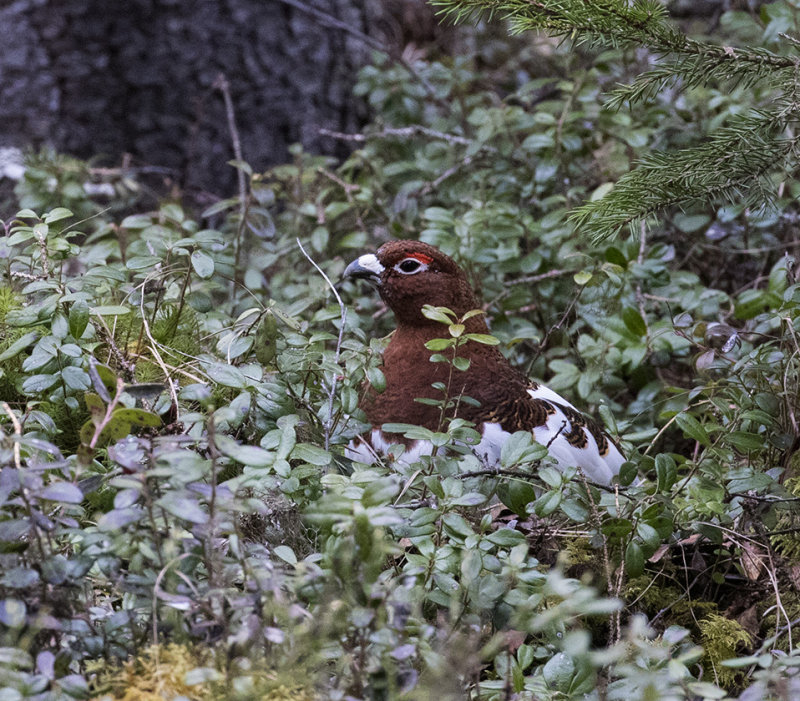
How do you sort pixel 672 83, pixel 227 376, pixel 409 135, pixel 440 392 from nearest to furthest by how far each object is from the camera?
pixel 227 376
pixel 672 83
pixel 440 392
pixel 409 135

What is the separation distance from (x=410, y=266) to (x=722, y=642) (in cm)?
141

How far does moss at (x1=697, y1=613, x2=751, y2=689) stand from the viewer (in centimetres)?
204

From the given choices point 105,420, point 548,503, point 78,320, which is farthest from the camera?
point 78,320

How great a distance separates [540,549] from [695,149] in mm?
1085

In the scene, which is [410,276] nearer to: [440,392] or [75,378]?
[440,392]

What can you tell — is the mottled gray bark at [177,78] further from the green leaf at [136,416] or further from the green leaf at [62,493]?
the green leaf at [62,493]

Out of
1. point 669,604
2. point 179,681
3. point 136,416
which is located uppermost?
point 136,416

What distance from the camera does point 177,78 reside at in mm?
4664

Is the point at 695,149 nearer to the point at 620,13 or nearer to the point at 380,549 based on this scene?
the point at 620,13

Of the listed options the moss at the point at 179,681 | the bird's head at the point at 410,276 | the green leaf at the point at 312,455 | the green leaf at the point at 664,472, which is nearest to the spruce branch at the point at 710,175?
the green leaf at the point at 664,472

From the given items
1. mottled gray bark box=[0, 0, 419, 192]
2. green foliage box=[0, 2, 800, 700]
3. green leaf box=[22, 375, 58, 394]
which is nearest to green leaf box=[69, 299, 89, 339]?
green foliage box=[0, 2, 800, 700]

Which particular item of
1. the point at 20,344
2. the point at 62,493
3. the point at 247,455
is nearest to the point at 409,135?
the point at 20,344

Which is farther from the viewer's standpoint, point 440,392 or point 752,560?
point 440,392

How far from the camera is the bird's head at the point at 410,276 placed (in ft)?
9.19
